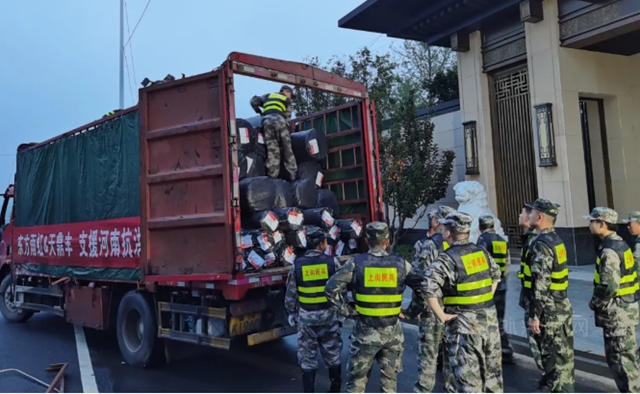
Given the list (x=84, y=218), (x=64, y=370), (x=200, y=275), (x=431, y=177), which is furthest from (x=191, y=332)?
(x=431, y=177)

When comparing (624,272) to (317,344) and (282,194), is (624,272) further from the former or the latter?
(282,194)

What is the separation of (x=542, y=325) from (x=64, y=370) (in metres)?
5.19

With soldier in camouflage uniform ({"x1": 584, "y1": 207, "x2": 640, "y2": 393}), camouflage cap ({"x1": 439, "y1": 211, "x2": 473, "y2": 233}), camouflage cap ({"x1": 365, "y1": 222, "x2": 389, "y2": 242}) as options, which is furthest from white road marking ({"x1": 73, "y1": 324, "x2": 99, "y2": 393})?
soldier in camouflage uniform ({"x1": 584, "y1": 207, "x2": 640, "y2": 393})

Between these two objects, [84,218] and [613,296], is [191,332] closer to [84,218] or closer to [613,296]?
[84,218]

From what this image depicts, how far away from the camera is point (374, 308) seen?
3.76 meters

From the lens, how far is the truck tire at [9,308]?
9.01m

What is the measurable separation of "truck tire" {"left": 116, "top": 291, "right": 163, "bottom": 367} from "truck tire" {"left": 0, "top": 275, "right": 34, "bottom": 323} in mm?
4056

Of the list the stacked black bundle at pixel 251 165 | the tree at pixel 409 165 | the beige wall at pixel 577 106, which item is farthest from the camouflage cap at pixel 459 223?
the tree at pixel 409 165

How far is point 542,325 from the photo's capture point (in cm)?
431

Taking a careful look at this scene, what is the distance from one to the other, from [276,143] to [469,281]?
3394mm

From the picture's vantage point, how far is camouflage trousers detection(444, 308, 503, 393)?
362 cm

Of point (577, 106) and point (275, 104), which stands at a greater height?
point (577, 106)

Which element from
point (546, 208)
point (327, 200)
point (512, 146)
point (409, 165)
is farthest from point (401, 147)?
point (546, 208)

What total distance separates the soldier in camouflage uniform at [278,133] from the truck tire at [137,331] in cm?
222
